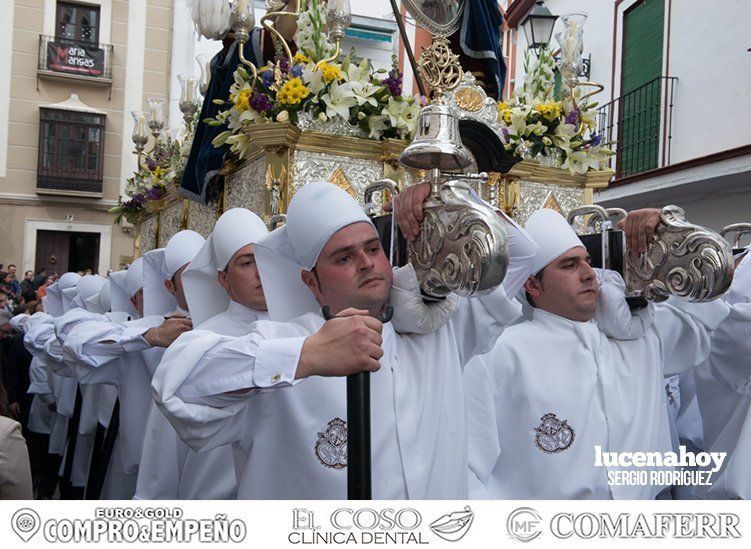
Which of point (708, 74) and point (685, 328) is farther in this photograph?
point (708, 74)

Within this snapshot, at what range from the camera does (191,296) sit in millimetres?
3861

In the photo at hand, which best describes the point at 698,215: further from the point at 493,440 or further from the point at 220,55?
the point at 493,440

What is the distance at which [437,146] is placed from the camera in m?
2.24

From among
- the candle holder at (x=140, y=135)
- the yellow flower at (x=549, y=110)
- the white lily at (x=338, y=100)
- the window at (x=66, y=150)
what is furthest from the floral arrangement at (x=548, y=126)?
the window at (x=66, y=150)

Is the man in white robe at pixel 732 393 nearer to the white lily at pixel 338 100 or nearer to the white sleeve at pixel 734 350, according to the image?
the white sleeve at pixel 734 350

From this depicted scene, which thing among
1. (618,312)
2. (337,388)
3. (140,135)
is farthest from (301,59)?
(140,135)

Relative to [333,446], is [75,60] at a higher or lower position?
higher

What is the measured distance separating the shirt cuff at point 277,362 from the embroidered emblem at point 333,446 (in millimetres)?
527

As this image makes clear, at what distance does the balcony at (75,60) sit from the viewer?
19.8m

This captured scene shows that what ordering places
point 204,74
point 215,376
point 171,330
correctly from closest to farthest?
point 215,376 < point 171,330 < point 204,74

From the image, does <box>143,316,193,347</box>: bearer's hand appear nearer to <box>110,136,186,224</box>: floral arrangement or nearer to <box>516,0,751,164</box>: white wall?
<box>110,136,186,224</box>: floral arrangement

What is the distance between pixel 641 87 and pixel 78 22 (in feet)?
50.6

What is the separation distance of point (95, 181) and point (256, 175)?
16.4 m

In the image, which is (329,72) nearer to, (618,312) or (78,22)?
(618,312)
